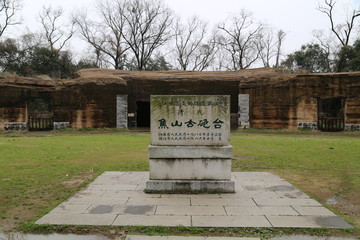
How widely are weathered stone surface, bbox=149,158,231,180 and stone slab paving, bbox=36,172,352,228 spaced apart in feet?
1.17

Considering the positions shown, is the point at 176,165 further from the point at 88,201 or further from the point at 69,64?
the point at 69,64

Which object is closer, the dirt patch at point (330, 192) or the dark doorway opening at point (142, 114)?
the dirt patch at point (330, 192)

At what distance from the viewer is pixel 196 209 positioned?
15.1ft

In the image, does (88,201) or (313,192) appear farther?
(313,192)

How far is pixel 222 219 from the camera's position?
4172 millimetres

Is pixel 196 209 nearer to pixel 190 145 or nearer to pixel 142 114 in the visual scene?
pixel 190 145

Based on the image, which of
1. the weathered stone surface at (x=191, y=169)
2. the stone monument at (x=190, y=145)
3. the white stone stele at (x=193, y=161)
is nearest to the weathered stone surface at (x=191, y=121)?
the stone monument at (x=190, y=145)

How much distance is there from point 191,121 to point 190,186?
115cm

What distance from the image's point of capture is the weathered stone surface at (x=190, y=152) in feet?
18.2

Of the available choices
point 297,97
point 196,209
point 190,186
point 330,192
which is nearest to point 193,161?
point 190,186

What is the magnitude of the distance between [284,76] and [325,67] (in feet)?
57.6

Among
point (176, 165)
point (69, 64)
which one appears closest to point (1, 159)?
point (176, 165)

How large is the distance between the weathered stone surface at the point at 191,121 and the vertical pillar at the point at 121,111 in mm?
15647

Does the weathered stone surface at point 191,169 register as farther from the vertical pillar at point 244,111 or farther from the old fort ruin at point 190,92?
the vertical pillar at point 244,111
